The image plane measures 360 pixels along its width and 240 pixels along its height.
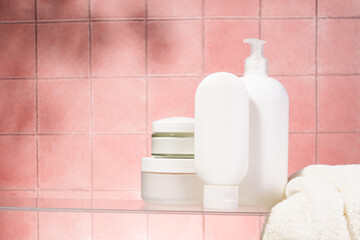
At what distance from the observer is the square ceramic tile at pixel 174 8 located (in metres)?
0.89

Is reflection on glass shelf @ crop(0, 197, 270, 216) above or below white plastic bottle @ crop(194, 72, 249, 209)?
below

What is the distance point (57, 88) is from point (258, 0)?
49 cm

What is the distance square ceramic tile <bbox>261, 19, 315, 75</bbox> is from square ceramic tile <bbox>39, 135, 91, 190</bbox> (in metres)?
0.45

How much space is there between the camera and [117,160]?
2.96 feet

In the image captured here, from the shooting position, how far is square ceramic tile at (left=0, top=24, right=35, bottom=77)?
928mm

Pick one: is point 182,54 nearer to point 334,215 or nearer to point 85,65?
point 85,65

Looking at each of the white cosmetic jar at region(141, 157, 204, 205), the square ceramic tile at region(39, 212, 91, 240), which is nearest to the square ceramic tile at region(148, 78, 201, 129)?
the square ceramic tile at region(39, 212, 91, 240)

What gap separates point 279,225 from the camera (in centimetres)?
45

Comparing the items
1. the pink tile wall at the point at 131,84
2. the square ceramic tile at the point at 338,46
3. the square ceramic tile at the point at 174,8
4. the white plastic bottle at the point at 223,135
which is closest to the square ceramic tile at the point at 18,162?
the pink tile wall at the point at 131,84

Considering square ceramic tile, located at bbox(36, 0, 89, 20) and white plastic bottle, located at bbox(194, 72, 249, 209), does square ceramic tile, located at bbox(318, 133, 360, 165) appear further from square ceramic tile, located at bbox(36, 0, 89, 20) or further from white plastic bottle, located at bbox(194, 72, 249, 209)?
square ceramic tile, located at bbox(36, 0, 89, 20)

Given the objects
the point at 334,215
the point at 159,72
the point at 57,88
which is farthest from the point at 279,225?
the point at 57,88

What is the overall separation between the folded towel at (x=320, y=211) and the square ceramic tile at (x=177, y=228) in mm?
427

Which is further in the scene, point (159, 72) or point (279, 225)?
point (159, 72)

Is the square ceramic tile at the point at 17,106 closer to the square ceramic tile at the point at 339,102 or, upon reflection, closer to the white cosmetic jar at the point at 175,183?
the white cosmetic jar at the point at 175,183
